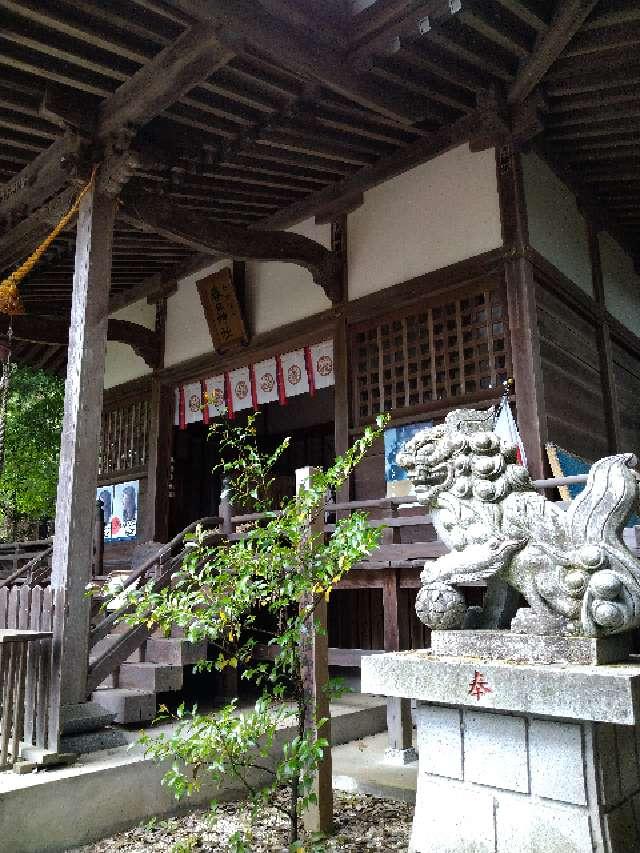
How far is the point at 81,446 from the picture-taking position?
588cm

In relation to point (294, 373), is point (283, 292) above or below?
above

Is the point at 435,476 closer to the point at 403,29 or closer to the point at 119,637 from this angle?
the point at 119,637

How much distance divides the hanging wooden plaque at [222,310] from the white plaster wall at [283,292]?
0.24 m

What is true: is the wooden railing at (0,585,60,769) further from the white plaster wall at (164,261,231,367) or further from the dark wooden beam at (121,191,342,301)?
the white plaster wall at (164,261,231,367)

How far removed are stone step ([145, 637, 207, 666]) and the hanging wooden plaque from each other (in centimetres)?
523

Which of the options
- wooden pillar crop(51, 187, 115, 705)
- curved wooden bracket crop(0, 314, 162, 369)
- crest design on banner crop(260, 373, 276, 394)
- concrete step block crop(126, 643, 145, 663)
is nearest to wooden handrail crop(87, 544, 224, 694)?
wooden pillar crop(51, 187, 115, 705)

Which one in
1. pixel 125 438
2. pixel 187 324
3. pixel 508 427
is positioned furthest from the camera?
pixel 125 438

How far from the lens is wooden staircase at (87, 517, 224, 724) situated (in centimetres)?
575

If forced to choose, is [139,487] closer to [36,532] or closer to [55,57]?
[36,532]

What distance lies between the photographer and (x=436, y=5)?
235 inches

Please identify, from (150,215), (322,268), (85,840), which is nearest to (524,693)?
(85,840)

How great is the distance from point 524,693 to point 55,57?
20.7 ft

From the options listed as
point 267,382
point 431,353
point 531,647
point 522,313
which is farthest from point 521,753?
point 267,382

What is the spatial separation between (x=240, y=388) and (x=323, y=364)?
5.74 feet
